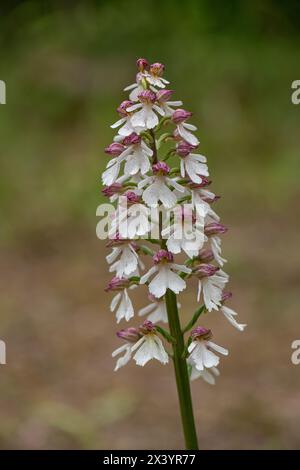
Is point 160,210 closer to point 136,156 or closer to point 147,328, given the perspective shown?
point 136,156

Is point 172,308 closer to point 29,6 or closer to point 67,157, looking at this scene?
point 67,157

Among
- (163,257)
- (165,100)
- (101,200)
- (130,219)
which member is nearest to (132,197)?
(130,219)

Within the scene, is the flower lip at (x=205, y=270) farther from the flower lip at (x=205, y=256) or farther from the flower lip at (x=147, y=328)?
the flower lip at (x=147, y=328)

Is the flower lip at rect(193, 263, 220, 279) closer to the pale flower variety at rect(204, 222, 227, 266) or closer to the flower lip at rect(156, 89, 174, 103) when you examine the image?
the pale flower variety at rect(204, 222, 227, 266)

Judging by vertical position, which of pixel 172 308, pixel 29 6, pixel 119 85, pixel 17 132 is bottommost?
pixel 172 308

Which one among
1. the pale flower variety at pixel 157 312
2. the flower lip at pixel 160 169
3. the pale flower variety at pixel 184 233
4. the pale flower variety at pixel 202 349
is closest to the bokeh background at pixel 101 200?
the pale flower variety at pixel 157 312

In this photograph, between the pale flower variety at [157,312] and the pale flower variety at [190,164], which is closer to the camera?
the pale flower variety at [190,164]
